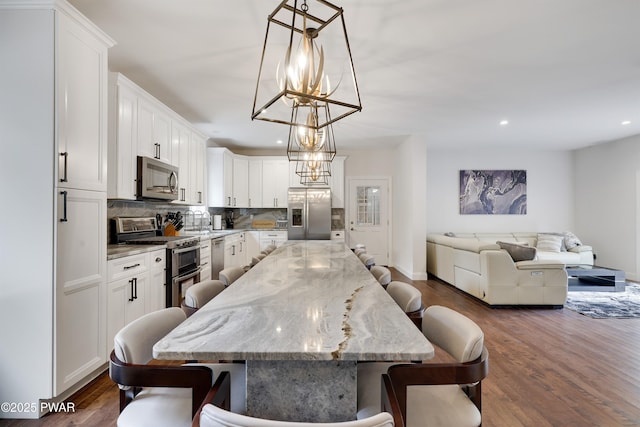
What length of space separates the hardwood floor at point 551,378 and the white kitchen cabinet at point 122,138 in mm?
1596

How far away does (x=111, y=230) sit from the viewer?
10.8 ft

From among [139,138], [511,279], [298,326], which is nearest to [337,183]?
[511,279]

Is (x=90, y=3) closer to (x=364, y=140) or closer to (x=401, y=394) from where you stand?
(x=401, y=394)

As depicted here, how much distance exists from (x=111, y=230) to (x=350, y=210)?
4.66m

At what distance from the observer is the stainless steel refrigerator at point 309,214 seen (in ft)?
20.5

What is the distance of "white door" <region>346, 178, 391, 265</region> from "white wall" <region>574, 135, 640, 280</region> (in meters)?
4.09

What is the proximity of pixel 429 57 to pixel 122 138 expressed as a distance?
2.86 m

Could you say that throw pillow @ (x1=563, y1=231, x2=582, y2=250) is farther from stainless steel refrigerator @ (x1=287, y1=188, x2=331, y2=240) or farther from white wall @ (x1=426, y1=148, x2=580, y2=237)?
stainless steel refrigerator @ (x1=287, y1=188, x2=331, y2=240)

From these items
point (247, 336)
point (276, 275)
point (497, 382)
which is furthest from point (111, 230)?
point (497, 382)

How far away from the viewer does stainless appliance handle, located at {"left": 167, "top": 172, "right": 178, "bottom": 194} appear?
3832 millimetres

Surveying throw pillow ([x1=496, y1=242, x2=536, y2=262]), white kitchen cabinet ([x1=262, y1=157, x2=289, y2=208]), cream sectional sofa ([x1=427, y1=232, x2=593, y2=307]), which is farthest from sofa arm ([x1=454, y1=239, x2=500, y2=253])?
white kitchen cabinet ([x1=262, y1=157, x2=289, y2=208])

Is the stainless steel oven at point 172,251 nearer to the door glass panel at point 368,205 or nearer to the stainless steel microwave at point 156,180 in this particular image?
the stainless steel microwave at point 156,180

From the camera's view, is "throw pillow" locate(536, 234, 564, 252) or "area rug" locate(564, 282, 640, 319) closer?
"area rug" locate(564, 282, 640, 319)

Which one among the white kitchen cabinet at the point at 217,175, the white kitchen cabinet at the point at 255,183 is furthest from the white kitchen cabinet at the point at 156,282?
the white kitchen cabinet at the point at 255,183
